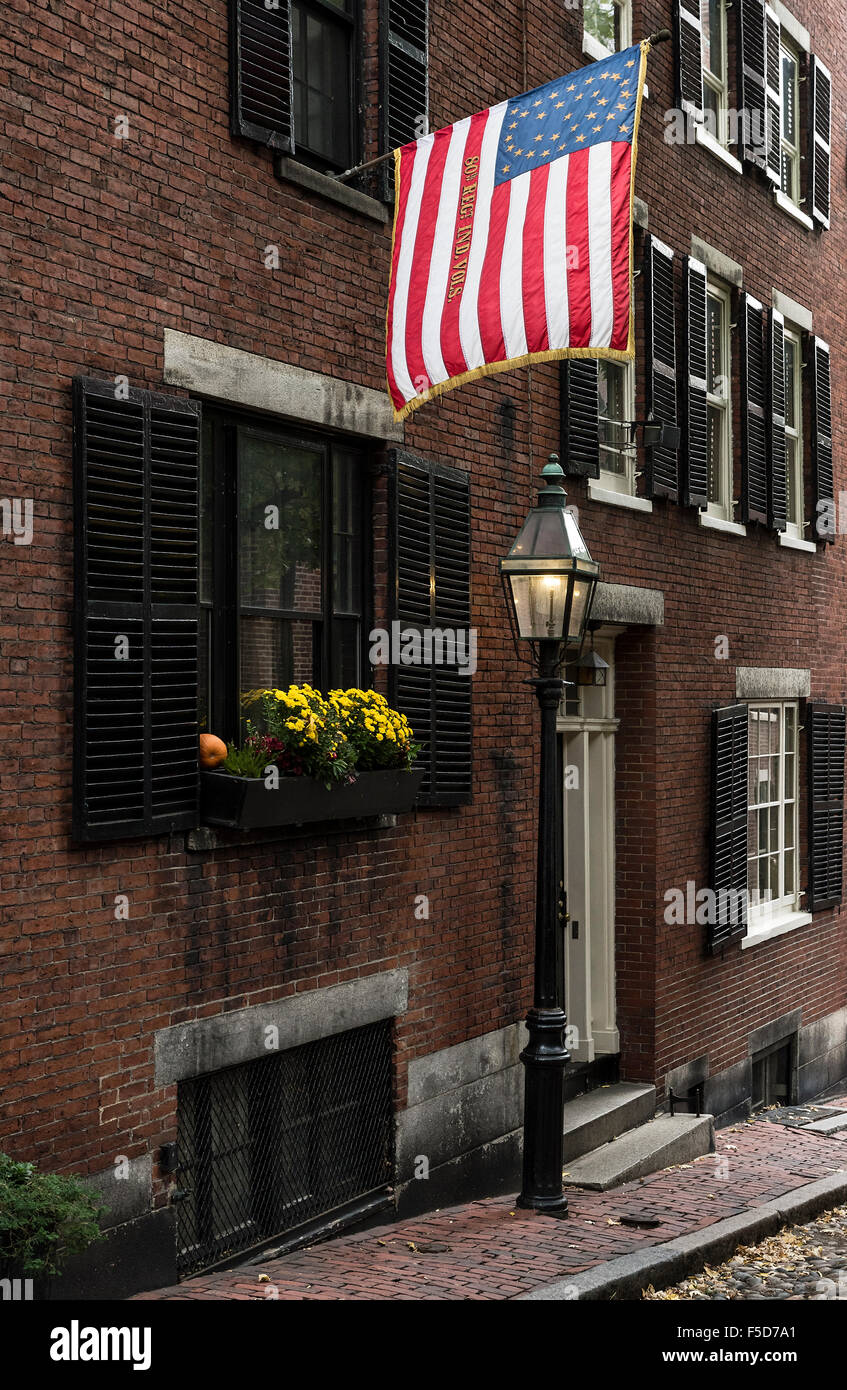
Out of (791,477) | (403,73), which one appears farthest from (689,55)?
(403,73)

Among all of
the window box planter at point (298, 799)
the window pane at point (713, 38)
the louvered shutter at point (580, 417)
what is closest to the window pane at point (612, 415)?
the louvered shutter at point (580, 417)

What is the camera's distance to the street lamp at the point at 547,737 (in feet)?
27.6

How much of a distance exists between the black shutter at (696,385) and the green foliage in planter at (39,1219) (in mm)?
8555

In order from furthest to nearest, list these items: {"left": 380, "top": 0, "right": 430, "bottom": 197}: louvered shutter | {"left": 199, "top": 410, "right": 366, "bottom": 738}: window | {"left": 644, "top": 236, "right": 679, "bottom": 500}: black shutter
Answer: {"left": 644, "top": 236, "right": 679, "bottom": 500}: black shutter < {"left": 380, "top": 0, "right": 430, "bottom": 197}: louvered shutter < {"left": 199, "top": 410, "right": 366, "bottom": 738}: window

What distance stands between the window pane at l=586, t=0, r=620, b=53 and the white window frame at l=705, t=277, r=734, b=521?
2501mm

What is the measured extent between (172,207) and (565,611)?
9.72 ft

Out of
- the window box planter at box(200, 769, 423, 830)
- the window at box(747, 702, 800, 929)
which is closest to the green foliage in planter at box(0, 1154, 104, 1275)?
the window box planter at box(200, 769, 423, 830)

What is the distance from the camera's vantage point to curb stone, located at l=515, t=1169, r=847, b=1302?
7.19 meters

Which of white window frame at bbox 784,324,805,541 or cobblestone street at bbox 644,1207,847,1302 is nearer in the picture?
cobblestone street at bbox 644,1207,847,1302

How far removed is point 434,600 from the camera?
9.08 meters

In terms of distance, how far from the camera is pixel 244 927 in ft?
24.3

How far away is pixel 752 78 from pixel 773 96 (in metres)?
0.97

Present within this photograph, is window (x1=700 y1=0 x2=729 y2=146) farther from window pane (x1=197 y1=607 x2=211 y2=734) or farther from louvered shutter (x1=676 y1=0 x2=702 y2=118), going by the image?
window pane (x1=197 y1=607 x2=211 y2=734)

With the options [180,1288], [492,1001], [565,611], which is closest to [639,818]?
[492,1001]
